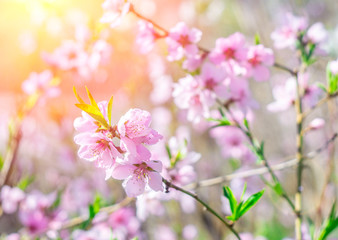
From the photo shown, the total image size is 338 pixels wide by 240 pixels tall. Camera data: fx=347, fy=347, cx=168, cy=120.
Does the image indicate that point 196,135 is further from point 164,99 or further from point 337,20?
point 337,20

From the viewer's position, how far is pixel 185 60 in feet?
3.40

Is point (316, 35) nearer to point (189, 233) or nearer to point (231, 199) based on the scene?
point (231, 199)

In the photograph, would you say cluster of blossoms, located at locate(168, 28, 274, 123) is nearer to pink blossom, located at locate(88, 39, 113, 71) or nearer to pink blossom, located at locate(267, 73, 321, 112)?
pink blossom, located at locate(267, 73, 321, 112)

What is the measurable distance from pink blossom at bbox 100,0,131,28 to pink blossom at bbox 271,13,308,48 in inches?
22.2

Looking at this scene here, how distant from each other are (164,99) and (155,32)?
4.30 feet

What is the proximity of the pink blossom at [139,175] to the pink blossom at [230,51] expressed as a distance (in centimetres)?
45

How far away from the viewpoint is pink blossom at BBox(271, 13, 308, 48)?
1.16 metres

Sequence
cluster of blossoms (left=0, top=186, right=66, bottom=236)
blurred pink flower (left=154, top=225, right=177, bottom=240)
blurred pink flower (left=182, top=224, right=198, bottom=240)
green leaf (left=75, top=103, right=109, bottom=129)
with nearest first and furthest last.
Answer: green leaf (left=75, top=103, right=109, bottom=129), cluster of blossoms (left=0, top=186, right=66, bottom=236), blurred pink flower (left=182, top=224, right=198, bottom=240), blurred pink flower (left=154, top=225, right=177, bottom=240)

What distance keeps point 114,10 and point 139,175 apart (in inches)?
19.6

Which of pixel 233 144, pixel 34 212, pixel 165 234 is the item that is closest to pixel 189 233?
pixel 165 234

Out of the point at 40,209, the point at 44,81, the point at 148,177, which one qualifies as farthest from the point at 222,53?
the point at 40,209

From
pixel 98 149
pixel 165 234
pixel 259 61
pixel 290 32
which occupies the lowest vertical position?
pixel 165 234

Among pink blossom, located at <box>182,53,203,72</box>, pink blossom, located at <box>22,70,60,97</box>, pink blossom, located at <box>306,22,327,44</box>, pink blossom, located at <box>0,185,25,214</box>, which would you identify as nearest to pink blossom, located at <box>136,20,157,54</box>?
pink blossom, located at <box>182,53,203,72</box>

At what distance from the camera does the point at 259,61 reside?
1.08 meters
